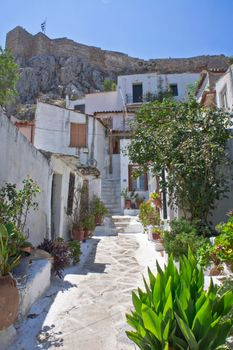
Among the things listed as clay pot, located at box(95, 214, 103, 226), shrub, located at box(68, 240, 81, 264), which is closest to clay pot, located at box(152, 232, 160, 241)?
shrub, located at box(68, 240, 81, 264)

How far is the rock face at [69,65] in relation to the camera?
33.5 m

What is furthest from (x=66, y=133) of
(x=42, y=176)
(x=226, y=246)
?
(x=226, y=246)

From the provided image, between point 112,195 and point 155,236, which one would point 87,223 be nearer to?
point 155,236

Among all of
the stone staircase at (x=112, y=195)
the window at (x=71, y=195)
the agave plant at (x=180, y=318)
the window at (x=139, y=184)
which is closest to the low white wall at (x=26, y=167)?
the window at (x=71, y=195)

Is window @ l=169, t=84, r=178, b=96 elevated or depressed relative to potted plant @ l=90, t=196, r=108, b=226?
elevated

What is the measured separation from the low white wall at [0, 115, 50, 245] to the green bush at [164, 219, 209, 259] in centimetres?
301

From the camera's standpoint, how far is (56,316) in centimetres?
413

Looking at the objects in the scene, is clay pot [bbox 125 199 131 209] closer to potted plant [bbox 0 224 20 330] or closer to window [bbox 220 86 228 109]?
window [bbox 220 86 228 109]

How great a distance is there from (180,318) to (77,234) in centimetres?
826

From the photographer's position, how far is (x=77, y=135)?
20844mm

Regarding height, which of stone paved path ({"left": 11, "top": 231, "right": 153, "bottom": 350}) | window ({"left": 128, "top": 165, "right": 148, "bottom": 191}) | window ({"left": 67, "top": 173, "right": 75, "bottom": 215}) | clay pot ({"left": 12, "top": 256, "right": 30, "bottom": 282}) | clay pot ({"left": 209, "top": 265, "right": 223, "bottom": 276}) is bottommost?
stone paved path ({"left": 11, "top": 231, "right": 153, "bottom": 350})

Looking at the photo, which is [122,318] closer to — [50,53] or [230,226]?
[230,226]

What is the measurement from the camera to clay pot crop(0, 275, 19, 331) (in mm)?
3010

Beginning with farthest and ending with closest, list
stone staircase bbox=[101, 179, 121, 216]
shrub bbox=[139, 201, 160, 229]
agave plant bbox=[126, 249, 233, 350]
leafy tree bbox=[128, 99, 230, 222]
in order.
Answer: stone staircase bbox=[101, 179, 121, 216] → shrub bbox=[139, 201, 160, 229] → leafy tree bbox=[128, 99, 230, 222] → agave plant bbox=[126, 249, 233, 350]
